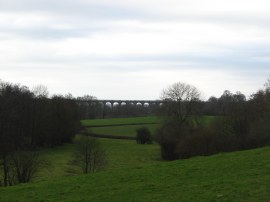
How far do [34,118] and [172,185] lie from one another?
57705 millimetres

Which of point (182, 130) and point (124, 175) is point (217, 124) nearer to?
point (182, 130)

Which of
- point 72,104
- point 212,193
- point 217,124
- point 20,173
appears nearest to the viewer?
point 212,193

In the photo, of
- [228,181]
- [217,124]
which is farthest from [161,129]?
[228,181]

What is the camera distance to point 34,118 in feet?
225

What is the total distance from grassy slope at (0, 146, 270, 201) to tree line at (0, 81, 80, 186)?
2803cm

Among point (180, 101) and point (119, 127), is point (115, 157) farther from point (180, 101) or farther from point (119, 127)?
point (119, 127)

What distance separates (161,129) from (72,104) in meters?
33.1

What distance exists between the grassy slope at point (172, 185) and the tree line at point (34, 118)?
28.0 metres

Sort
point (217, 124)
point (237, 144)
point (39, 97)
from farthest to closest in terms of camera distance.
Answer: point (39, 97) < point (217, 124) < point (237, 144)

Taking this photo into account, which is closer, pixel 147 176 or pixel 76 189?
pixel 76 189

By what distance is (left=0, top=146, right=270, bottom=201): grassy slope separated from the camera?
11.3 m

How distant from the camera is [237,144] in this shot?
4125 centimetres

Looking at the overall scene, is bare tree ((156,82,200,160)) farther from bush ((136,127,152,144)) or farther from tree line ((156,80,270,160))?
bush ((136,127,152,144))

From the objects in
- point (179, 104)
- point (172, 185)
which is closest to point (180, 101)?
point (179, 104)
